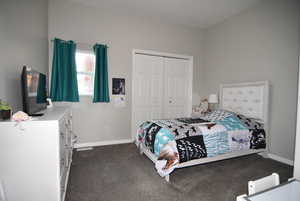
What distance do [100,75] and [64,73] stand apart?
675 mm

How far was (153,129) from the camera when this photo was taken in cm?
246

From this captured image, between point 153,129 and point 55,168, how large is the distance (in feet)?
4.82

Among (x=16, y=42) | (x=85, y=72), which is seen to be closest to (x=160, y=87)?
(x=85, y=72)

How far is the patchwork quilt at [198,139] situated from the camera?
2006 mm

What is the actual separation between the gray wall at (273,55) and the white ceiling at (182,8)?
0.27 meters

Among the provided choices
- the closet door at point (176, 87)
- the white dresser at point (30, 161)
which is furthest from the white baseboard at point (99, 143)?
the white dresser at point (30, 161)

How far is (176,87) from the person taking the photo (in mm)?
4137

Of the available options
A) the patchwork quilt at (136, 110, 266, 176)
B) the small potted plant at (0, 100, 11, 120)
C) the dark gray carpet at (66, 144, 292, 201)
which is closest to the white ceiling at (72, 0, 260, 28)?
the patchwork quilt at (136, 110, 266, 176)

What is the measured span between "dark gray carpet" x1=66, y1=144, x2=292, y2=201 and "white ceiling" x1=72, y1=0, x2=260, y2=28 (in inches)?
118

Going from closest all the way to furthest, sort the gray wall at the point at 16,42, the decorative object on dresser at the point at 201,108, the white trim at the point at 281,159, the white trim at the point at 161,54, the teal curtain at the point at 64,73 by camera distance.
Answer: the gray wall at the point at 16,42, the white trim at the point at 281,159, the teal curtain at the point at 64,73, the white trim at the point at 161,54, the decorative object on dresser at the point at 201,108

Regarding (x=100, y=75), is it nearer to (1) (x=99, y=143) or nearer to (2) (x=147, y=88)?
(2) (x=147, y=88)

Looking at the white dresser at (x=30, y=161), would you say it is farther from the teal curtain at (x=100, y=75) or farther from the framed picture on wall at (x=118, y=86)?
the framed picture on wall at (x=118, y=86)

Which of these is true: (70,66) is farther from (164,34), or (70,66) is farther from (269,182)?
(269,182)

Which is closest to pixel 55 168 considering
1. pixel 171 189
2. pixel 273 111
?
pixel 171 189
